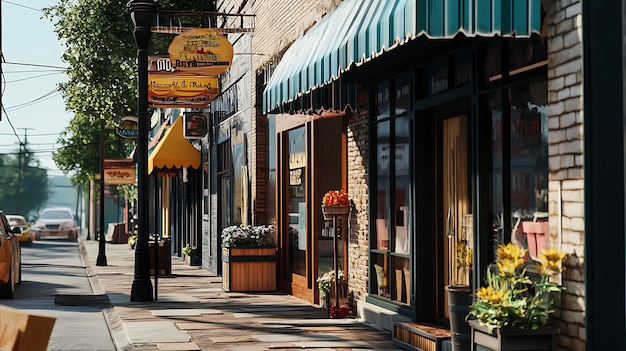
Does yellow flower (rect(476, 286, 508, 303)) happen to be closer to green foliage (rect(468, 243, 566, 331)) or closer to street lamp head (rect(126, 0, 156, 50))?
green foliage (rect(468, 243, 566, 331))

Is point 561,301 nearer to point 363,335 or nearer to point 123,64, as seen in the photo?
point 363,335

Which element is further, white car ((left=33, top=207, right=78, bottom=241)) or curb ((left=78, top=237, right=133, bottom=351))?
white car ((left=33, top=207, right=78, bottom=241))

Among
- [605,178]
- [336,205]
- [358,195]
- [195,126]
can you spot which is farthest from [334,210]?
[195,126]

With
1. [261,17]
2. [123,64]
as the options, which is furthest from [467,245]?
[123,64]

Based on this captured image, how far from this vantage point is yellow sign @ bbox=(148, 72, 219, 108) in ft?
83.1

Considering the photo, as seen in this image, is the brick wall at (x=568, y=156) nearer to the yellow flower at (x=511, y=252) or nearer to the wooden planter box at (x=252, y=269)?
the yellow flower at (x=511, y=252)

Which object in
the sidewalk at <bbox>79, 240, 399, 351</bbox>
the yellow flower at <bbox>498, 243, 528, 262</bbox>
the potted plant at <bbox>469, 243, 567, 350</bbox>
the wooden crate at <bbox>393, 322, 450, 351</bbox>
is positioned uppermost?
the yellow flower at <bbox>498, 243, 528, 262</bbox>

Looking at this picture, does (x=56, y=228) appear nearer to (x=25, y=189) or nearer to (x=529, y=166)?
(x=529, y=166)

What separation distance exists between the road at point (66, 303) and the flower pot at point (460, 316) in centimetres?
467

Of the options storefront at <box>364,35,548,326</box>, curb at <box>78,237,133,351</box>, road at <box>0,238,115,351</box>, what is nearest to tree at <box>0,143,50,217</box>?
road at <box>0,238,115,351</box>

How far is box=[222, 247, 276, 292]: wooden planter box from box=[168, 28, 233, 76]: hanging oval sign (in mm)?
3525

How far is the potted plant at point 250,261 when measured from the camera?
66.9ft

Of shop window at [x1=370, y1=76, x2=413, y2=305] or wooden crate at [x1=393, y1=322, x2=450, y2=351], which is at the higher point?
shop window at [x1=370, y1=76, x2=413, y2=305]

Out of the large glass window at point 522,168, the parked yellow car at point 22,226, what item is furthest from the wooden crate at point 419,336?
the parked yellow car at point 22,226
